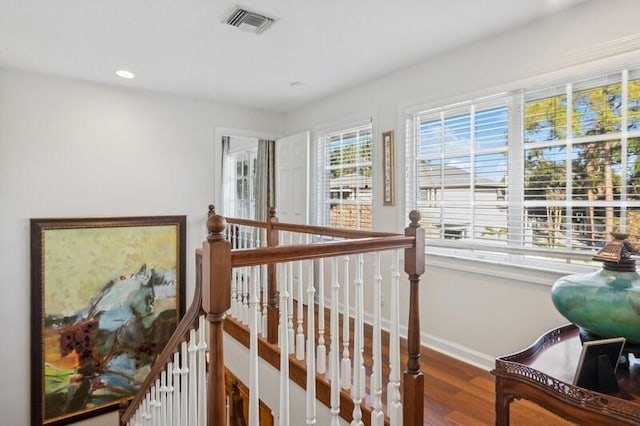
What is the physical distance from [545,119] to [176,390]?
2841 mm

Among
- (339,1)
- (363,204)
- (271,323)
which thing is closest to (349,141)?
(363,204)

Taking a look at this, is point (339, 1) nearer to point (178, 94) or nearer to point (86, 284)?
point (178, 94)

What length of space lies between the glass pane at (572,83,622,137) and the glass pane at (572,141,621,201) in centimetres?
9

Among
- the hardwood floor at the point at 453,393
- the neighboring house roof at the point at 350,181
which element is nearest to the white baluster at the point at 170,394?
the hardwood floor at the point at 453,393

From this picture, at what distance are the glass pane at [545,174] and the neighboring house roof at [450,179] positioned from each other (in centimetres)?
19

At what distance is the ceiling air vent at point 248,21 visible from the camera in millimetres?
2369

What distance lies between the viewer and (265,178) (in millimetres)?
5578

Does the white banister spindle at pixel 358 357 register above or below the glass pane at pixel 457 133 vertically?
below

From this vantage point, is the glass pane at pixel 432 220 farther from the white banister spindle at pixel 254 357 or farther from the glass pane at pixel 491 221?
the white banister spindle at pixel 254 357

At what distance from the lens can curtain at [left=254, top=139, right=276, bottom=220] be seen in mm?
5438

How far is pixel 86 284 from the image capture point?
3.65m

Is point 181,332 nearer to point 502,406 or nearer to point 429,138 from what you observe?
point 502,406

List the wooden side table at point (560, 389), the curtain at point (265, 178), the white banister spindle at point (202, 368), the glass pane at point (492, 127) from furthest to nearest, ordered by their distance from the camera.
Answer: the curtain at point (265, 178), the glass pane at point (492, 127), the white banister spindle at point (202, 368), the wooden side table at point (560, 389)

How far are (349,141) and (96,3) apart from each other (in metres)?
2.56
